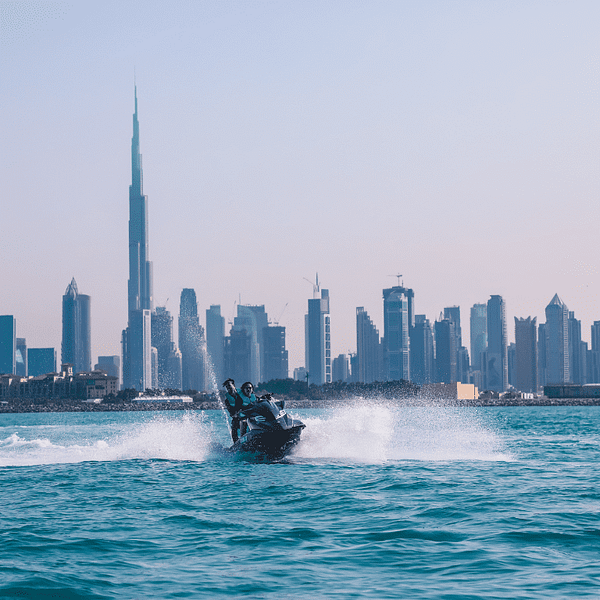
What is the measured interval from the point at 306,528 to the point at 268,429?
45.7ft

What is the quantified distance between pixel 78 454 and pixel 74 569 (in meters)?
29.4

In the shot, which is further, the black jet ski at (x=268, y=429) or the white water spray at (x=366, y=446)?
the white water spray at (x=366, y=446)

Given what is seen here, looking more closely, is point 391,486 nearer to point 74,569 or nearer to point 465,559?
point 465,559

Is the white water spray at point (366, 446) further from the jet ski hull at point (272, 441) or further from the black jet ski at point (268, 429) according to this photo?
the black jet ski at point (268, 429)

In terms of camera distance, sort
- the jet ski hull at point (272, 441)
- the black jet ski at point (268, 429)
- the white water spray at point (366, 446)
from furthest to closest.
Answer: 1. the white water spray at point (366, 446)
2. the jet ski hull at point (272, 441)
3. the black jet ski at point (268, 429)

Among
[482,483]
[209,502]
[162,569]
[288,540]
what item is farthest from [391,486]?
[162,569]

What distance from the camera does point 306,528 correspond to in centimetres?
1891

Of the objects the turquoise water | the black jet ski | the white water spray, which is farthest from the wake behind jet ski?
the white water spray

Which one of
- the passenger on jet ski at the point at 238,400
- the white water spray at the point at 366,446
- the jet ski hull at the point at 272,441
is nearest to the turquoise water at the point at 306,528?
the white water spray at the point at 366,446

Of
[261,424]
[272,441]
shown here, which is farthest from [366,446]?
[261,424]

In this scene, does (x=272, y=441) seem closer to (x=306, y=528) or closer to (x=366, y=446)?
(x=366, y=446)

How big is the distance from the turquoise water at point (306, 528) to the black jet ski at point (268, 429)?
0.79m

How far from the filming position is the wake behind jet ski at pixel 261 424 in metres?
32.7

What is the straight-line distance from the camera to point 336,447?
3766cm
